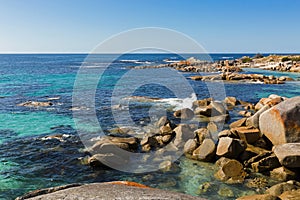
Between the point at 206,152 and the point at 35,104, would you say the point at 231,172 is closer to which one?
the point at 206,152

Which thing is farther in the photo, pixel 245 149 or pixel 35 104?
pixel 35 104

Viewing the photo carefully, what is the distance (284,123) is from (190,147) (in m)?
4.81

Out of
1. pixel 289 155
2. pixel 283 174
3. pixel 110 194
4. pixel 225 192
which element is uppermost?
pixel 110 194

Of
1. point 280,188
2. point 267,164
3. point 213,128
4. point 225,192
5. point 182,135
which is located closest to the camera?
point 280,188

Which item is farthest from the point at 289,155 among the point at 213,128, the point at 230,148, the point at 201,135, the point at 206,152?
the point at 213,128

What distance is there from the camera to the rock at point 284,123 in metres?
13.3

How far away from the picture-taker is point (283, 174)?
37.4 ft

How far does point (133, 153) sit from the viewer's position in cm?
1448

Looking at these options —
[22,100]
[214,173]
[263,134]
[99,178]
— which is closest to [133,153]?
[99,178]

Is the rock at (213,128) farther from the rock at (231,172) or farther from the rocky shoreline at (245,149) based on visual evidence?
the rock at (231,172)

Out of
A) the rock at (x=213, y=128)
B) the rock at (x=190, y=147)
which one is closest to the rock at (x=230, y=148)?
the rock at (x=190, y=147)

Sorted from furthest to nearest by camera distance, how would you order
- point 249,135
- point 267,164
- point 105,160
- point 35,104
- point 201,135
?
point 35,104
point 201,135
point 249,135
point 105,160
point 267,164

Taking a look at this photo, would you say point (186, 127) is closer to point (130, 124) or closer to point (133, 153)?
point (133, 153)

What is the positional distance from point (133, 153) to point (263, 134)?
7208 millimetres
